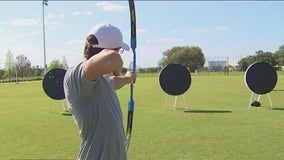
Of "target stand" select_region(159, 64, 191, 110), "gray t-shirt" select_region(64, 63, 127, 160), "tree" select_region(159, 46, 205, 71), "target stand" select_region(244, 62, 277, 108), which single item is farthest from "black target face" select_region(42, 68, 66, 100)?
"tree" select_region(159, 46, 205, 71)

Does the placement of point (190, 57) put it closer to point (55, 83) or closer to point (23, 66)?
point (23, 66)

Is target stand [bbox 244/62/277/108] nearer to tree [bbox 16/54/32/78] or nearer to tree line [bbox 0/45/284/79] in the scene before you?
tree line [bbox 0/45/284/79]

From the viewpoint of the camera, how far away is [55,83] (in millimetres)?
16031

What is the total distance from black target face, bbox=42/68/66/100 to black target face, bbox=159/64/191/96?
13.0 feet

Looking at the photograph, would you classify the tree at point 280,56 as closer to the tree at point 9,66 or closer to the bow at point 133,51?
the tree at point 9,66

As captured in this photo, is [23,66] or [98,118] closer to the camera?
[98,118]

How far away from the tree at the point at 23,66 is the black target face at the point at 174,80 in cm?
7895

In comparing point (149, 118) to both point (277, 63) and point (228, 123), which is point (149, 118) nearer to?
point (228, 123)

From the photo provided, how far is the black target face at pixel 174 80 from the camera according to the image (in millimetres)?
16406

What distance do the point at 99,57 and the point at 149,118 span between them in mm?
10287

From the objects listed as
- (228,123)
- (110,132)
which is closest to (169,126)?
(228,123)

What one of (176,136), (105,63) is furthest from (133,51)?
(176,136)

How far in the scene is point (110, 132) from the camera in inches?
119

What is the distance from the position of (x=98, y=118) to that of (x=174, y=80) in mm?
13644
